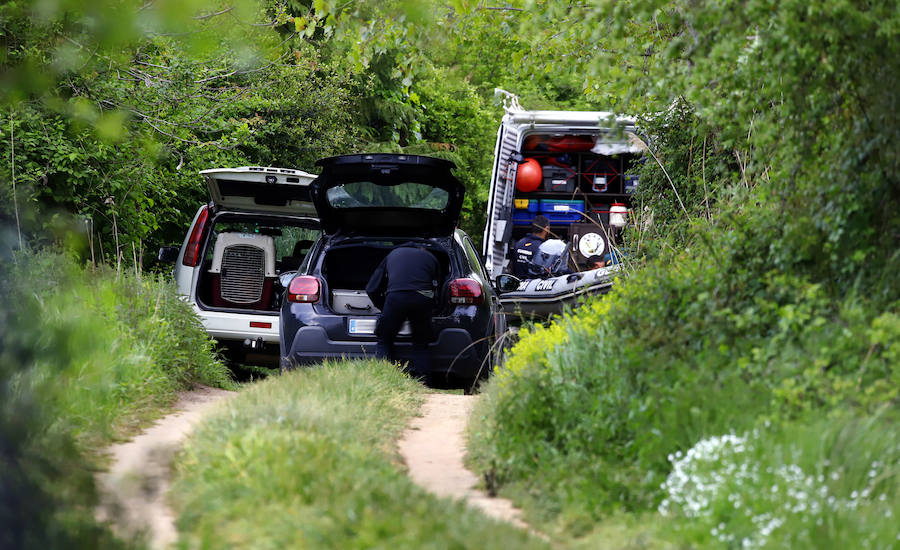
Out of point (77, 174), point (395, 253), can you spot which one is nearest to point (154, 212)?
point (77, 174)

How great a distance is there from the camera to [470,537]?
4121mm

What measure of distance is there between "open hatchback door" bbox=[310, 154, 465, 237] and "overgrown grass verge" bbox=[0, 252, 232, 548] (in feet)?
5.80

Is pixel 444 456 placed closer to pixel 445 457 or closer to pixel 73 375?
pixel 445 457

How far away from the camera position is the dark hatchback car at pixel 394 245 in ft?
31.3

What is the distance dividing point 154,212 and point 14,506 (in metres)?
12.0

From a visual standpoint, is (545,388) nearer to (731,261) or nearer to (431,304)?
(731,261)

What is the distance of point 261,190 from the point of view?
1127cm

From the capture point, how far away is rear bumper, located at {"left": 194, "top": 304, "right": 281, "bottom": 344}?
1120 centimetres

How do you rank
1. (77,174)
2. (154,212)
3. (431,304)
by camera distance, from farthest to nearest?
(154,212), (77,174), (431,304)

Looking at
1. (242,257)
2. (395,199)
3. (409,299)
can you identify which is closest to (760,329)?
(409,299)

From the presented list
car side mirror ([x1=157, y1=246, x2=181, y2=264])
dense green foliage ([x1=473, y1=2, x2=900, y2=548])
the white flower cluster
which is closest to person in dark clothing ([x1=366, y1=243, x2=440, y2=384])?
dense green foliage ([x1=473, y1=2, x2=900, y2=548])

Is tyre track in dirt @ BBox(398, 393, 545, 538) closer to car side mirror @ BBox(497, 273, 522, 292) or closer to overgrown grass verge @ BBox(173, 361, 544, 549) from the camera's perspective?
overgrown grass verge @ BBox(173, 361, 544, 549)

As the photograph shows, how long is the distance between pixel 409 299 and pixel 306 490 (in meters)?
4.67

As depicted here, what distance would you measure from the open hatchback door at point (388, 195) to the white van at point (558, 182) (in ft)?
9.74
